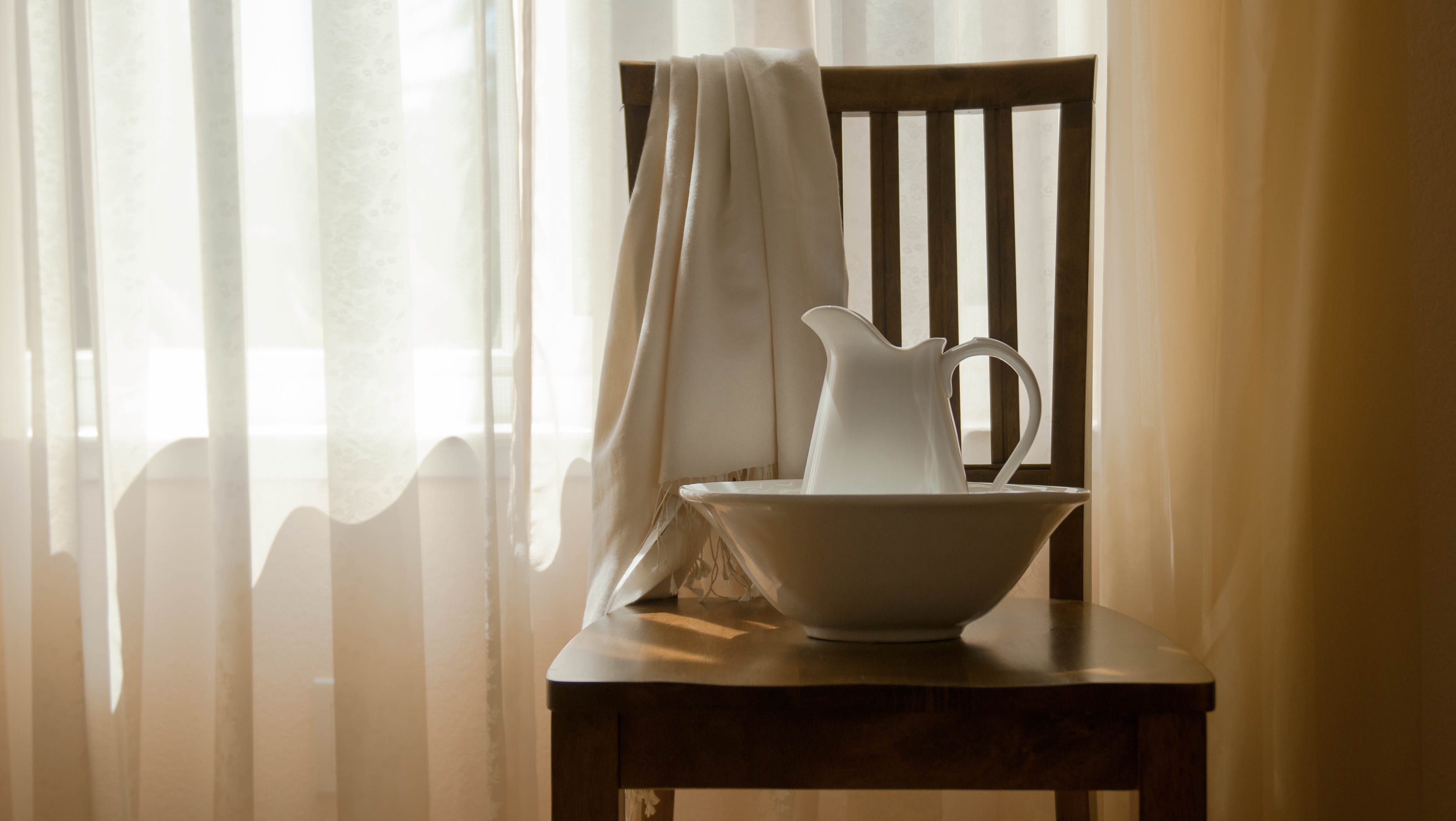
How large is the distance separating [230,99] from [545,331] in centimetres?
44

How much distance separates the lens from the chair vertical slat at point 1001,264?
0.80 m

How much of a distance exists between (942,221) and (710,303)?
8.8 inches

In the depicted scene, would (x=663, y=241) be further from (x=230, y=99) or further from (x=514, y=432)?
(x=230, y=99)

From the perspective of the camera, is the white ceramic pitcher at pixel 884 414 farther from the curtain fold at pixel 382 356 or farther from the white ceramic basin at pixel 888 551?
the curtain fold at pixel 382 356

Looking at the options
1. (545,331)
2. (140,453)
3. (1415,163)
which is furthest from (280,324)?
(1415,163)

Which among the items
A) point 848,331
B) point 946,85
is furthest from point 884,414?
point 946,85

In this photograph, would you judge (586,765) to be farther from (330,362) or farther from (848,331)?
(330,362)

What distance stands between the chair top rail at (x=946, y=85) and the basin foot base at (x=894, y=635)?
19.2 inches

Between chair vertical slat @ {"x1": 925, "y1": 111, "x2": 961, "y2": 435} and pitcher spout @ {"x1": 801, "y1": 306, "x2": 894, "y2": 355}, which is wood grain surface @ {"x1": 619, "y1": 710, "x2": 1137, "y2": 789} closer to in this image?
pitcher spout @ {"x1": 801, "y1": 306, "x2": 894, "y2": 355}

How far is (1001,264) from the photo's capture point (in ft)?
2.65

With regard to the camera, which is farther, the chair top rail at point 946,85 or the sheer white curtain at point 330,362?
the sheer white curtain at point 330,362

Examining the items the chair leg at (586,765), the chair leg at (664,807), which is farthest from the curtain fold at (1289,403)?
the chair leg at (586,765)

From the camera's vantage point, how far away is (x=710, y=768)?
0.47 m

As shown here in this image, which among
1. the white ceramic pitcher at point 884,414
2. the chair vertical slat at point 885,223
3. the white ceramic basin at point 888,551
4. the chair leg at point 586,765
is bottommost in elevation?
the chair leg at point 586,765
